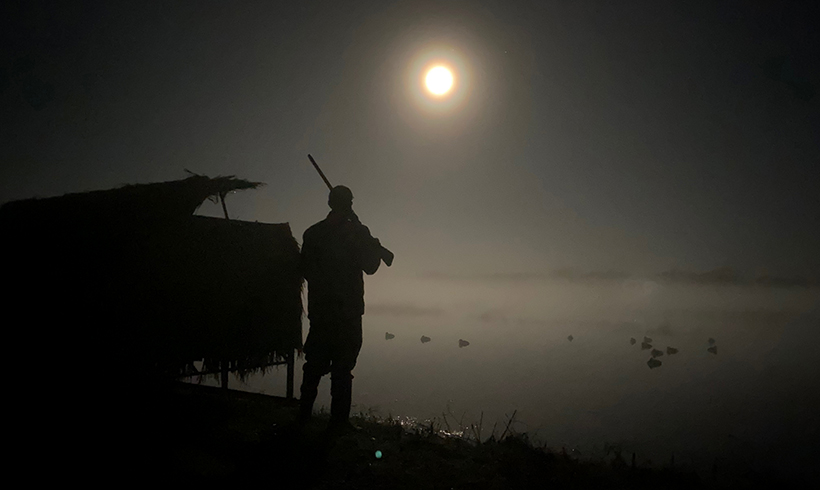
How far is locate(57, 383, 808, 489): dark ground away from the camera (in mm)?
3207

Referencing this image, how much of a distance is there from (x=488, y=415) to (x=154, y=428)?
13952 centimetres

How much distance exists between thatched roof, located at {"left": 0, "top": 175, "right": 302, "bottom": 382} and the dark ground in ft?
3.21

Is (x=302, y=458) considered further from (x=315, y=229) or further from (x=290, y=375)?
(x=290, y=375)

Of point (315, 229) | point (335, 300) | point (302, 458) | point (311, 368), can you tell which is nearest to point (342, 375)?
point (311, 368)

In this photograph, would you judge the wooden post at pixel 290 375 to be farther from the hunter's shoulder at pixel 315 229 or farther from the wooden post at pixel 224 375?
the hunter's shoulder at pixel 315 229

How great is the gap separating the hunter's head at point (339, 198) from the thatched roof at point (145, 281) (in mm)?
3233

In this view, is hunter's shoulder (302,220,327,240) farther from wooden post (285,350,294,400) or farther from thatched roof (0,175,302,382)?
wooden post (285,350,294,400)

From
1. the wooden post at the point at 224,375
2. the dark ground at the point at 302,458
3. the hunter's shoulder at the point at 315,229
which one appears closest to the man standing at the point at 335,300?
the hunter's shoulder at the point at 315,229

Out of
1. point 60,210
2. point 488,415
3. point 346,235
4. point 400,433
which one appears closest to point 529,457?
point 400,433

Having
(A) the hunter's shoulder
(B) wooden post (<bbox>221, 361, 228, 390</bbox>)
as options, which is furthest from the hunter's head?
(B) wooden post (<bbox>221, 361, 228, 390</bbox>)

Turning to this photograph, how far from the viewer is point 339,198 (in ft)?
16.2

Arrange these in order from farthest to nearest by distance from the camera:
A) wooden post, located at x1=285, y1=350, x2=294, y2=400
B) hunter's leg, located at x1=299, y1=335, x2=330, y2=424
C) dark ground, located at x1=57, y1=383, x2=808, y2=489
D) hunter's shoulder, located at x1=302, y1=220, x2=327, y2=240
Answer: wooden post, located at x1=285, y1=350, x2=294, y2=400 < hunter's shoulder, located at x1=302, y1=220, x2=327, y2=240 < hunter's leg, located at x1=299, y1=335, x2=330, y2=424 < dark ground, located at x1=57, y1=383, x2=808, y2=489

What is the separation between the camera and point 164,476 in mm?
3043

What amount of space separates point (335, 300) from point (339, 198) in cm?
131
